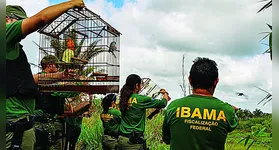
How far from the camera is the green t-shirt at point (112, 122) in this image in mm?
6324

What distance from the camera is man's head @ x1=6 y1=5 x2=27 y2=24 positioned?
262cm

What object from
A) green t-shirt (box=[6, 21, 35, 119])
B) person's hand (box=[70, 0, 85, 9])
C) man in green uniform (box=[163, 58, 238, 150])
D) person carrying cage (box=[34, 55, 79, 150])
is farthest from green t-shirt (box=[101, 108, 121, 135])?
person's hand (box=[70, 0, 85, 9])

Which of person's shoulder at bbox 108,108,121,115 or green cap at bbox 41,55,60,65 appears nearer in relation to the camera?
green cap at bbox 41,55,60,65

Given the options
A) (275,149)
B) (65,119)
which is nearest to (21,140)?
(275,149)

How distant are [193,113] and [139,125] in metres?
2.80

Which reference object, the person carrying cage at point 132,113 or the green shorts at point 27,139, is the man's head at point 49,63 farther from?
the green shorts at point 27,139

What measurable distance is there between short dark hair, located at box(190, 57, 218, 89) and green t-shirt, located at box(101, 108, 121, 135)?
394 centimetres

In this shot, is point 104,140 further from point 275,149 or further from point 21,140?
point 275,149

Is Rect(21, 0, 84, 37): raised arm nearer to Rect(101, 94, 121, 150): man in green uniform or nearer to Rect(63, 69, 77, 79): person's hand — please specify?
Rect(63, 69, 77, 79): person's hand

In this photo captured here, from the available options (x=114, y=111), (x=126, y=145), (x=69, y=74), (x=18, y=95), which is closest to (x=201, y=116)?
(x=18, y=95)

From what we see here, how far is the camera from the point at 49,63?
506 cm

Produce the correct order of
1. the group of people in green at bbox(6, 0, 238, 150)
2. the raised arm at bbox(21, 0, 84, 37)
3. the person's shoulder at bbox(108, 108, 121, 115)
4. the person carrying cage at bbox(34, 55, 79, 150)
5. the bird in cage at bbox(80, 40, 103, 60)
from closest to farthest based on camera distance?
the raised arm at bbox(21, 0, 84, 37)
the group of people in green at bbox(6, 0, 238, 150)
the person carrying cage at bbox(34, 55, 79, 150)
the bird in cage at bbox(80, 40, 103, 60)
the person's shoulder at bbox(108, 108, 121, 115)

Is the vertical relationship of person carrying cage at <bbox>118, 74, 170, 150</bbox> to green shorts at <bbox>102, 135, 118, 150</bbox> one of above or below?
above

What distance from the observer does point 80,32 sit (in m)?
5.52
